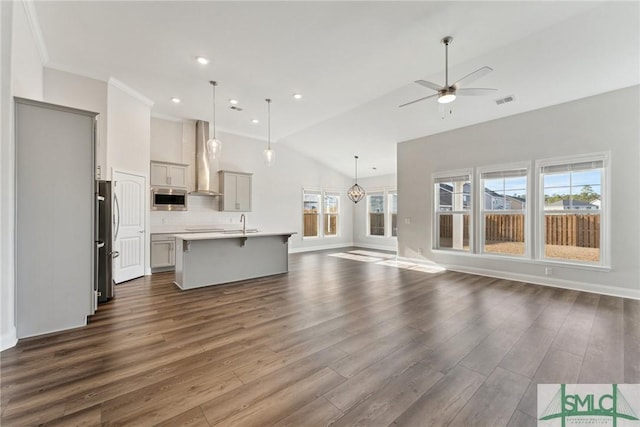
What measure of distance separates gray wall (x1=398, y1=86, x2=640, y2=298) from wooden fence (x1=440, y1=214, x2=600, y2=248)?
0.29 metres

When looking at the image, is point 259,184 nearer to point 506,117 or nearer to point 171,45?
point 171,45

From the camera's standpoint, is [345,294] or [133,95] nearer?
[345,294]

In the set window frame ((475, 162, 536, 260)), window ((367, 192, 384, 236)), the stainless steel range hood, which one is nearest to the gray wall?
window frame ((475, 162, 536, 260))

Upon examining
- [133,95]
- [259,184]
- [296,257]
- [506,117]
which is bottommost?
[296,257]

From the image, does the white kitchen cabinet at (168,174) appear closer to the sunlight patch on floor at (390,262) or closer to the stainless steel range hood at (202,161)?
the stainless steel range hood at (202,161)

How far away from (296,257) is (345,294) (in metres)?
3.82

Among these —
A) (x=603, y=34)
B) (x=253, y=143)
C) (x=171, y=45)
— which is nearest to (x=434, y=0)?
(x=603, y=34)

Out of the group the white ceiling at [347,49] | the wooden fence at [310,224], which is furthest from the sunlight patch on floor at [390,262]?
the white ceiling at [347,49]

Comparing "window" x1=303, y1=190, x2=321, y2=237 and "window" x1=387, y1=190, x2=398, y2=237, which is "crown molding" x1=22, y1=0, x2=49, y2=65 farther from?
"window" x1=387, y1=190, x2=398, y2=237

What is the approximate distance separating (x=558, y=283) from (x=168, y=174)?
7.96 meters

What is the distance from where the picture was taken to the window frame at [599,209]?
4.12 m

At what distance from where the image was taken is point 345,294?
4117mm

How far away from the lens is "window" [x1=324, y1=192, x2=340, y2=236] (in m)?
9.86

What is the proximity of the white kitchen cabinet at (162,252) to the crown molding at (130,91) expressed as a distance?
2728 millimetres
